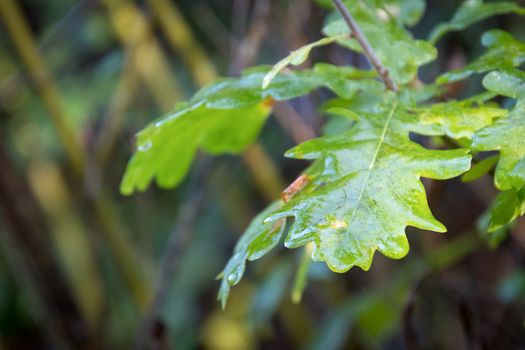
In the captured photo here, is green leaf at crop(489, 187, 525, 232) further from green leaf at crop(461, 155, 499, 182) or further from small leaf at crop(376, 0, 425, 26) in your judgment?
small leaf at crop(376, 0, 425, 26)

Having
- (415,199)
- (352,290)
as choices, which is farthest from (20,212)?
(415,199)

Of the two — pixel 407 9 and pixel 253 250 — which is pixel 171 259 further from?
pixel 253 250

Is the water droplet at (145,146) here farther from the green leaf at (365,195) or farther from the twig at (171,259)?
the twig at (171,259)

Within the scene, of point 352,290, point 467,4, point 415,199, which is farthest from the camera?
point 352,290

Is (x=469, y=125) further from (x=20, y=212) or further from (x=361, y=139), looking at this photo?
(x=20, y=212)

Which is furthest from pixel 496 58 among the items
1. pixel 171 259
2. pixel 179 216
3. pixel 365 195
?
pixel 179 216

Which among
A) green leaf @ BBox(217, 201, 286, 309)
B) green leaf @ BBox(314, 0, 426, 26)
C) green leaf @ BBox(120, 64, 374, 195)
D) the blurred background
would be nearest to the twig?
the blurred background
